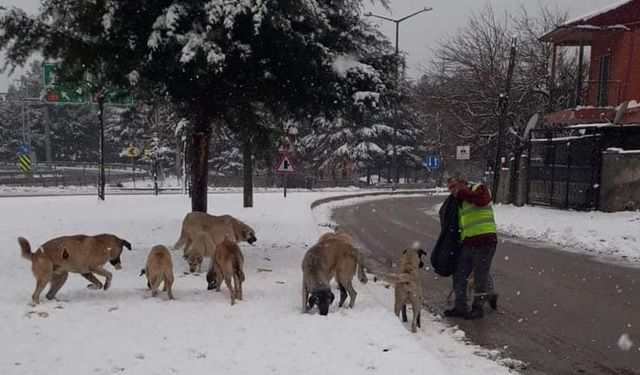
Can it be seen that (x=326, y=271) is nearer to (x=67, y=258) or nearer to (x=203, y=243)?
(x=203, y=243)

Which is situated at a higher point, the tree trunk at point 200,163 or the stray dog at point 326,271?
the tree trunk at point 200,163

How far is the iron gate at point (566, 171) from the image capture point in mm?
19359

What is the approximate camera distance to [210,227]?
33.7ft

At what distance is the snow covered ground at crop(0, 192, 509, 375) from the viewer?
203 inches

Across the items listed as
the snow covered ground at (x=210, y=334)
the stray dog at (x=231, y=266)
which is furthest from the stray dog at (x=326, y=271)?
the stray dog at (x=231, y=266)

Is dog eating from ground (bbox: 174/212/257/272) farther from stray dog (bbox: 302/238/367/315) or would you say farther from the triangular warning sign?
the triangular warning sign

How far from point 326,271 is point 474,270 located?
2.08 m

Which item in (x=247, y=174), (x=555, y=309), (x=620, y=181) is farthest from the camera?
(x=247, y=174)

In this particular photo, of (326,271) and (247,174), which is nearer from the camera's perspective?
(326,271)

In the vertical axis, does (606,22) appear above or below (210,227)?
above

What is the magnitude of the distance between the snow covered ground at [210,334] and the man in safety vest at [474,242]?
54cm

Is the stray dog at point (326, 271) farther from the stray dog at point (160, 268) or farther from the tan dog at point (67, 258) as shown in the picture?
the tan dog at point (67, 258)

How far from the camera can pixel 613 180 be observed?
18.4 m

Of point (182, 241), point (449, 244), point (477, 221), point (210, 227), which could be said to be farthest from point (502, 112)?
point (477, 221)
